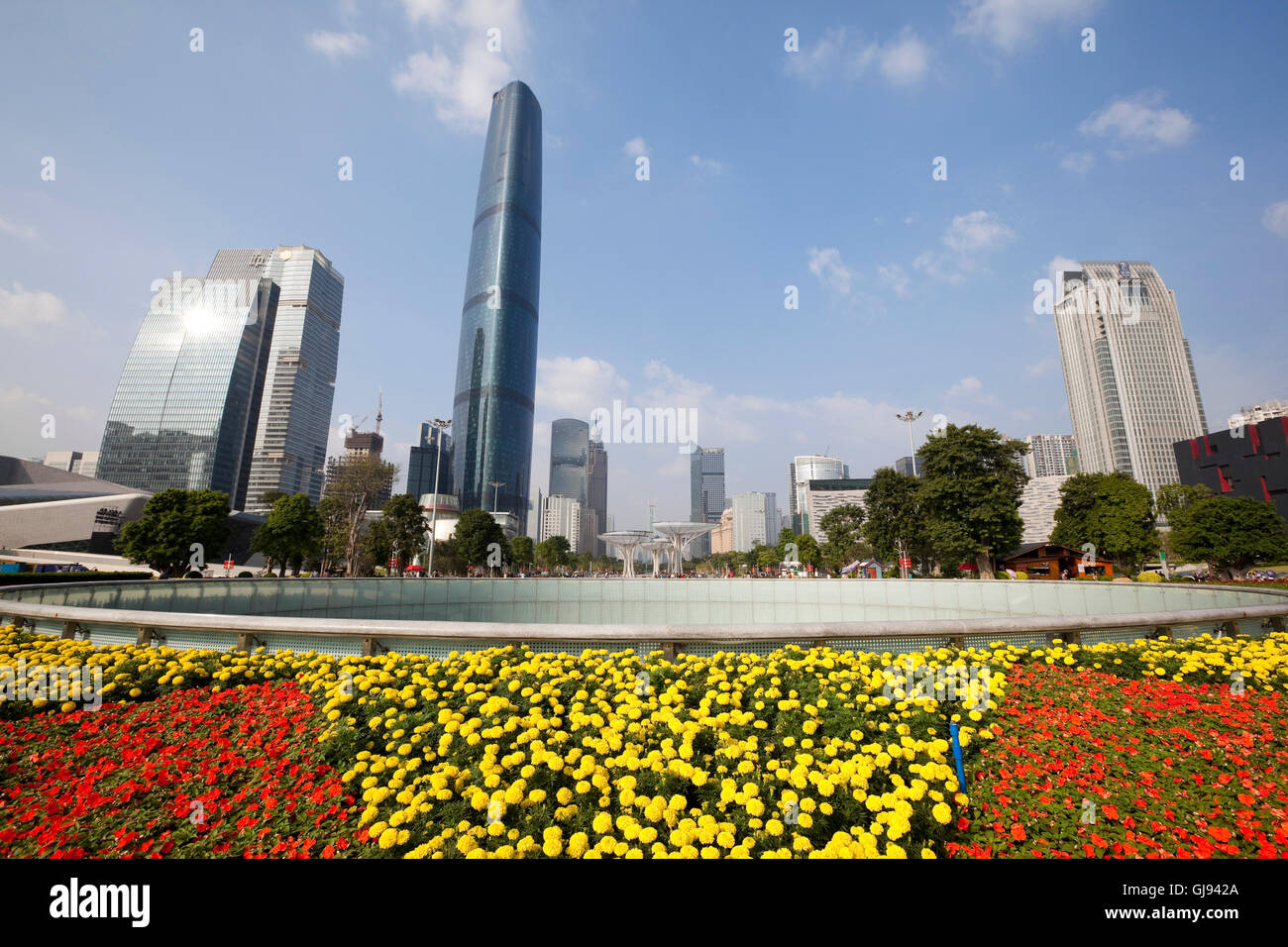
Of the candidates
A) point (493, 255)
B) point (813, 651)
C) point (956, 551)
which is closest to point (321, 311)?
point (493, 255)

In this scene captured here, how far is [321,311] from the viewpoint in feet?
643

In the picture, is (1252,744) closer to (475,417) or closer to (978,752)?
(978,752)

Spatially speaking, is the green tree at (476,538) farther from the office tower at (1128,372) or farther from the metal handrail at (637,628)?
the office tower at (1128,372)

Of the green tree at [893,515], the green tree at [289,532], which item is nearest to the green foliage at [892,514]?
the green tree at [893,515]

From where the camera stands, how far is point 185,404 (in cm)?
14462

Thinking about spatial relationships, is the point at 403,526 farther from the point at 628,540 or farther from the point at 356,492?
the point at 628,540

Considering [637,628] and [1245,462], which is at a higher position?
[1245,462]

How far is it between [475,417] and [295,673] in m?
184

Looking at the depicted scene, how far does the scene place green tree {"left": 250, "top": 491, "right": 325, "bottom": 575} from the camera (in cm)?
4906

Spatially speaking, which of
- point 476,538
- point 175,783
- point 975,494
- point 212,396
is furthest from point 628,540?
point 212,396

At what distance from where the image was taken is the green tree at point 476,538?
68.7 m

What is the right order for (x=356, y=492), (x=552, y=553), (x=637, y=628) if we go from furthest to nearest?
(x=552, y=553), (x=356, y=492), (x=637, y=628)

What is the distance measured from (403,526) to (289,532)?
10876mm
